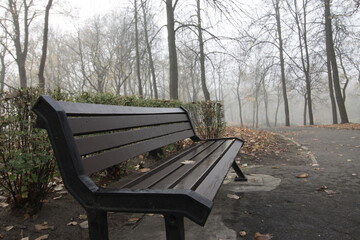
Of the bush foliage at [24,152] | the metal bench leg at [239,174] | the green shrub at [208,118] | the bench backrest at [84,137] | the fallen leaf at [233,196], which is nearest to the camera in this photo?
the bench backrest at [84,137]

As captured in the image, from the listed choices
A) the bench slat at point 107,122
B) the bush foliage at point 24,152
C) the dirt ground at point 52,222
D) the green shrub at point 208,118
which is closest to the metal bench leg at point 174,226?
the bench slat at point 107,122

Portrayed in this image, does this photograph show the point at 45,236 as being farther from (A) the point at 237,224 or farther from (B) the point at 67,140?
(A) the point at 237,224

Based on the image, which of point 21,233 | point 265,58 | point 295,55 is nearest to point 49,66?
point 265,58

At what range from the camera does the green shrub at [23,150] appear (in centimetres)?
219

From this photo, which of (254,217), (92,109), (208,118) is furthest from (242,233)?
(208,118)

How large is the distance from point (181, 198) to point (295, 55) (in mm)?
19296

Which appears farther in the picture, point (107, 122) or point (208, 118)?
point (208, 118)

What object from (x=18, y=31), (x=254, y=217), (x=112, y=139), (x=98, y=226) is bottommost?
(x=254, y=217)

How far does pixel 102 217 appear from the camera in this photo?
52.4 inches

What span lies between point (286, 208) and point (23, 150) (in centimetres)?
256

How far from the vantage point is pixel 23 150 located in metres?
2.24

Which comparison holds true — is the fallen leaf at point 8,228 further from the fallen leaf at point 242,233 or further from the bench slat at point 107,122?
the fallen leaf at point 242,233

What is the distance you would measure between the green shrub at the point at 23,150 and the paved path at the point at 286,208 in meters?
0.89

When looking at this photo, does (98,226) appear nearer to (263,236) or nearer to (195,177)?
(195,177)
